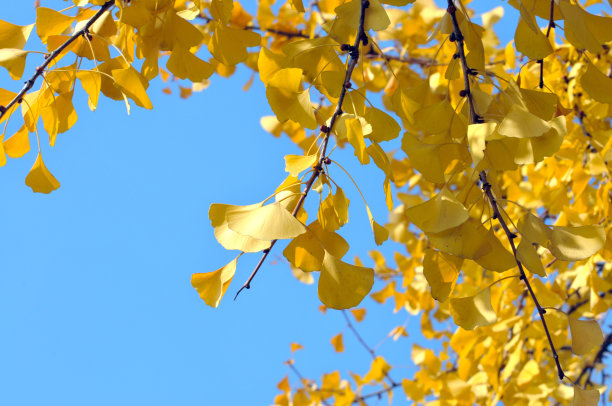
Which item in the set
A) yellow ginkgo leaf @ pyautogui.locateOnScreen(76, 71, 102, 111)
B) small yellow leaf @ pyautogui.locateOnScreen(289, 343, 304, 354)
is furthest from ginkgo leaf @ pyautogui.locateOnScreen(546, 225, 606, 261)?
small yellow leaf @ pyautogui.locateOnScreen(289, 343, 304, 354)

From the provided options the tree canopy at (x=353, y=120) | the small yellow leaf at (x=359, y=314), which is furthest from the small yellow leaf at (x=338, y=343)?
the tree canopy at (x=353, y=120)

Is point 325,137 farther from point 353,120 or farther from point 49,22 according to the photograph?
point 49,22

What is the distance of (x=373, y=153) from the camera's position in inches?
21.5

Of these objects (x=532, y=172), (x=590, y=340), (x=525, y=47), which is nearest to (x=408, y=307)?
(x=532, y=172)

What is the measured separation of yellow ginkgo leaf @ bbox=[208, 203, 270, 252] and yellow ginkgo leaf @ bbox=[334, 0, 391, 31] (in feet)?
0.66

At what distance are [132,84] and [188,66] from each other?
0.32 feet

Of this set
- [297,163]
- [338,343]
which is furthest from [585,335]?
[338,343]

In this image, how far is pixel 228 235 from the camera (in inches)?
19.6

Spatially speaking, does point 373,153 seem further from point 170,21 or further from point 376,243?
point 170,21

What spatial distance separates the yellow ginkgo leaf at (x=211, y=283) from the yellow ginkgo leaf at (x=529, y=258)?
0.88ft

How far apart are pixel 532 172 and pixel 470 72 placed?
813 millimetres

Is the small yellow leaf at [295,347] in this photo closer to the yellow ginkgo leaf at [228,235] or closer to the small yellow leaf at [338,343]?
the small yellow leaf at [338,343]

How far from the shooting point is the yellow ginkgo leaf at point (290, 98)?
550 millimetres

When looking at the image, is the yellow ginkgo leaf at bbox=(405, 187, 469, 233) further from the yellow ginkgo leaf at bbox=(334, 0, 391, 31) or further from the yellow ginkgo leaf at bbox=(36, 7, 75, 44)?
the yellow ginkgo leaf at bbox=(36, 7, 75, 44)
